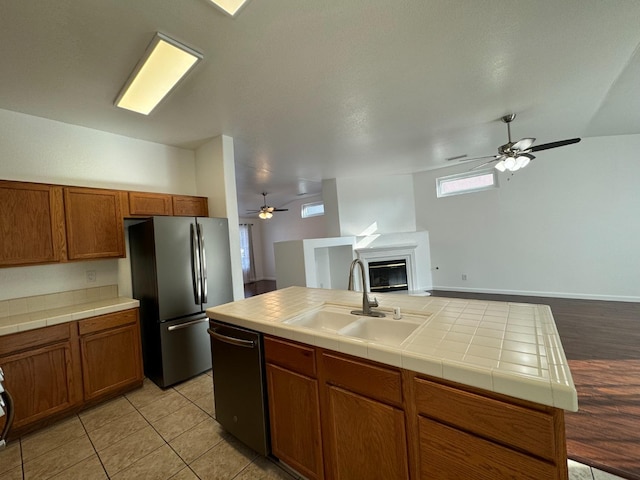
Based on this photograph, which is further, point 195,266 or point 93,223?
point 195,266

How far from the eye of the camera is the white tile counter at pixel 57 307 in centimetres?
197

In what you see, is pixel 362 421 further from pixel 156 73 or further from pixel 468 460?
pixel 156 73

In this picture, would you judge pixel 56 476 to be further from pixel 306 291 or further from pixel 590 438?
pixel 590 438

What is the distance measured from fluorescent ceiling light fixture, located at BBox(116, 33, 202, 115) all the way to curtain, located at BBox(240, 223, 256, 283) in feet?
21.6

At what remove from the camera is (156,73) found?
1.89m

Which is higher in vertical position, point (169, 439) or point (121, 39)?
point (121, 39)

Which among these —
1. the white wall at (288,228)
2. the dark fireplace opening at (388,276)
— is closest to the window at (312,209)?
the white wall at (288,228)

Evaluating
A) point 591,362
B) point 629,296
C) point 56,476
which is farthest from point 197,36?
point 629,296

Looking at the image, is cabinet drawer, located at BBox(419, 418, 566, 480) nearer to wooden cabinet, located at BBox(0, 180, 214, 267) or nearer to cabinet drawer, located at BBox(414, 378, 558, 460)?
cabinet drawer, located at BBox(414, 378, 558, 460)

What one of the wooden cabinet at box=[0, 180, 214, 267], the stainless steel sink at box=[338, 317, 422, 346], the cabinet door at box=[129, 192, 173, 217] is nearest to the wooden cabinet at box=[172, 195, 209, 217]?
the cabinet door at box=[129, 192, 173, 217]

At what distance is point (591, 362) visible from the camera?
2543 mm

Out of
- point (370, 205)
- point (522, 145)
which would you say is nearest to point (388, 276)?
point (370, 205)

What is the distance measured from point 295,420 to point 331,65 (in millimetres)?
2418

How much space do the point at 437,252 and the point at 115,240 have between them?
19.3 ft
